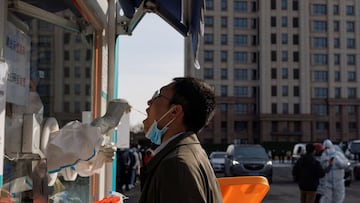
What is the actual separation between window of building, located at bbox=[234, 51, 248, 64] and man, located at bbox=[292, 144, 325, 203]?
7325 cm

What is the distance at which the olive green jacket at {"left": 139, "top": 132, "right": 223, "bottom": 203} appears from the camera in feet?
6.77

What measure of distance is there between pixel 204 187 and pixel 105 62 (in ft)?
9.01

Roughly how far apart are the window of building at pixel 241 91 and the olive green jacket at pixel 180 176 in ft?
268

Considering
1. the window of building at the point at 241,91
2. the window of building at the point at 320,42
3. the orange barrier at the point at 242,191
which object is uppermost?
the window of building at the point at 320,42

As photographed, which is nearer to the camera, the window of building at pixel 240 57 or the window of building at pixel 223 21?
the window of building at pixel 240 57

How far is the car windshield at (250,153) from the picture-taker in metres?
22.4

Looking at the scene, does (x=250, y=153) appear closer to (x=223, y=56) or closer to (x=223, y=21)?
(x=223, y=56)

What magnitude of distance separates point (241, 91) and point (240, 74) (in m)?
2.70

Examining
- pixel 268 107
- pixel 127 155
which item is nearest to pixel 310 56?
pixel 268 107

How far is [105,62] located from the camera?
15.5ft

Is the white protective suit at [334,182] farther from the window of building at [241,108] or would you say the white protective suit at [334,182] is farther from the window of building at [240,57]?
the window of building at [241,108]

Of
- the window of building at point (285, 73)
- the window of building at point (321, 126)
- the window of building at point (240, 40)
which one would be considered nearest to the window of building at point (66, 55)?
the window of building at point (240, 40)

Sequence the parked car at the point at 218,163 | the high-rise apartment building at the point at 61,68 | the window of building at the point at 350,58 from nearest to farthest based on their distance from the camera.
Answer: the high-rise apartment building at the point at 61,68
the parked car at the point at 218,163
the window of building at the point at 350,58

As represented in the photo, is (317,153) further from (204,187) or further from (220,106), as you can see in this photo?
(220,106)
